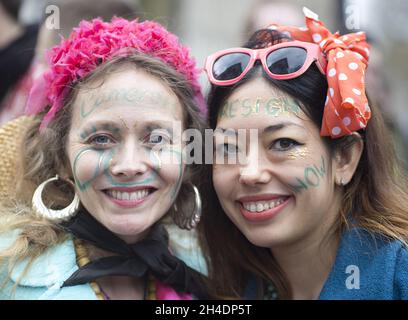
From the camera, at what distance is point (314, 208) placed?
2549 millimetres

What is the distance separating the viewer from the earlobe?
263cm

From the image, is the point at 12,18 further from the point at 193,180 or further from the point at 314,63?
the point at 314,63

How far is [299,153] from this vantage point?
8.22ft

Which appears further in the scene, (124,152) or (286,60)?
(286,60)

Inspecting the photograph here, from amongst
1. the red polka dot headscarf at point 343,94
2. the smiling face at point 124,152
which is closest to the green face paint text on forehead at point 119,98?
the smiling face at point 124,152

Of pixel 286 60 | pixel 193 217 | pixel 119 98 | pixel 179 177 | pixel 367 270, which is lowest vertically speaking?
pixel 367 270

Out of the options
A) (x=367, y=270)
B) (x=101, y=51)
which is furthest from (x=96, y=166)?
(x=367, y=270)

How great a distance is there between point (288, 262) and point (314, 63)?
92cm

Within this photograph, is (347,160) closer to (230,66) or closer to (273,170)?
(273,170)

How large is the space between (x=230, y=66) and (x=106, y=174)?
73 cm

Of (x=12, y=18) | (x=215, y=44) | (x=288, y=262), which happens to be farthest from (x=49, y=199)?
(x=215, y=44)

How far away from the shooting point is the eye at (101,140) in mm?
2506

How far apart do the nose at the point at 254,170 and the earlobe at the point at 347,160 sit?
1.13 feet
